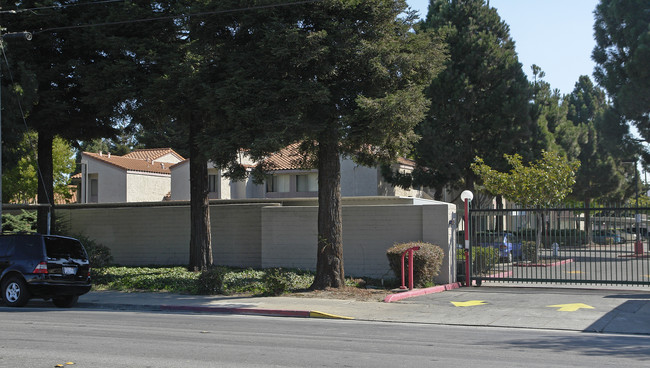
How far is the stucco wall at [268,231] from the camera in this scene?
67.1 feet

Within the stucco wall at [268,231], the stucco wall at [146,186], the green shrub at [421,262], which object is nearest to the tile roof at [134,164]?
the stucco wall at [146,186]

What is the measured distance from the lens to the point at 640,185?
217 feet

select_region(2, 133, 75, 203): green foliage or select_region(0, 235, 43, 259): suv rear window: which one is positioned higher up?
select_region(2, 133, 75, 203): green foliage

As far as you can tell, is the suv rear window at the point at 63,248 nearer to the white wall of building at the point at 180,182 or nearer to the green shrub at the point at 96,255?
the green shrub at the point at 96,255

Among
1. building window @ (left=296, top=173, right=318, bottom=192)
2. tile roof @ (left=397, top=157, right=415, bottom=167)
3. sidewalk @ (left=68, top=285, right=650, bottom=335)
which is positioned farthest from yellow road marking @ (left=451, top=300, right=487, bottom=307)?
building window @ (left=296, top=173, right=318, bottom=192)

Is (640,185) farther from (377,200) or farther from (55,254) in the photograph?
(55,254)

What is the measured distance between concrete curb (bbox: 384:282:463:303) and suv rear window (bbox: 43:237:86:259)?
8.30 metres

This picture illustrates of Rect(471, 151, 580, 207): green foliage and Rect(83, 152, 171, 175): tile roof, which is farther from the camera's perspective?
Rect(83, 152, 171, 175): tile roof

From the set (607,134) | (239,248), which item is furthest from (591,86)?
(239,248)

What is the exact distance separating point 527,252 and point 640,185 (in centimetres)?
5138

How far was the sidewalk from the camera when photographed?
13.2 metres

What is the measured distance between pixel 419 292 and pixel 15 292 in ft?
35.0

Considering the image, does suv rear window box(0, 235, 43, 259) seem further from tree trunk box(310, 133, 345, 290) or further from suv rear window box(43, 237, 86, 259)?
tree trunk box(310, 133, 345, 290)

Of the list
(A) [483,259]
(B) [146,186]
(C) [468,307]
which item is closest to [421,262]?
(C) [468,307]
